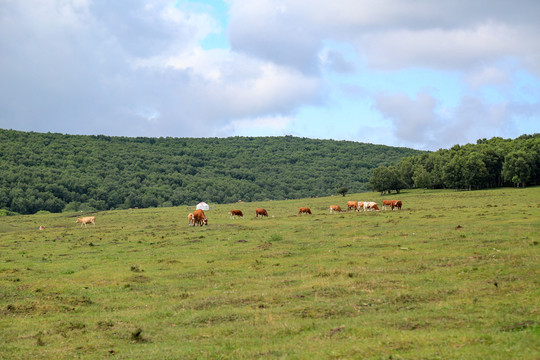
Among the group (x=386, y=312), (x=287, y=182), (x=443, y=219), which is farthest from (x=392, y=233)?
(x=287, y=182)

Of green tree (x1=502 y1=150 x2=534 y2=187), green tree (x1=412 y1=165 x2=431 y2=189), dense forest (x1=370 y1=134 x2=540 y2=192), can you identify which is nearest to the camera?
green tree (x1=502 y1=150 x2=534 y2=187)

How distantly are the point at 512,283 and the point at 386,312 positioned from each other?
4754mm

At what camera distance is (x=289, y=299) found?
16.1 m

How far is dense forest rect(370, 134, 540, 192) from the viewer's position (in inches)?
3253

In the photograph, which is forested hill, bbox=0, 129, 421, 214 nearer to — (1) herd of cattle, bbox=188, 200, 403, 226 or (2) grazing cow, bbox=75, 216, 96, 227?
(2) grazing cow, bbox=75, 216, 96, 227

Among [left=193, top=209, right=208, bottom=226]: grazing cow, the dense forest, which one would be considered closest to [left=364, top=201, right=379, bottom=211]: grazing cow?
[left=193, top=209, right=208, bottom=226]: grazing cow

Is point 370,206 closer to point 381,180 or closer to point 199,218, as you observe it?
point 199,218

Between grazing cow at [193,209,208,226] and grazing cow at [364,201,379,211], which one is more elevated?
grazing cow at [364,201,379,211]

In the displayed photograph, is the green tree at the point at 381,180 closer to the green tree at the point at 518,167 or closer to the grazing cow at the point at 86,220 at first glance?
the green tree at the point at 518,167

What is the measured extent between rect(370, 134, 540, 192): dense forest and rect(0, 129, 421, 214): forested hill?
45181 millimetres

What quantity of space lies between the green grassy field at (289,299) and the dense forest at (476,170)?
5729 centimetres

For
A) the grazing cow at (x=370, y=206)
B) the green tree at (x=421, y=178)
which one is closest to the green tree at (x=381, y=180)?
the green tree at (x=421, y=178)

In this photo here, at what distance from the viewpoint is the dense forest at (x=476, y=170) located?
82625 mm

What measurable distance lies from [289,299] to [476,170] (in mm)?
77122
